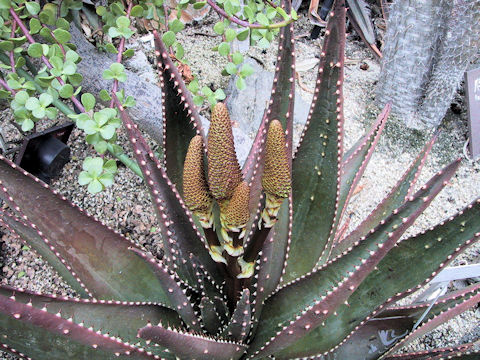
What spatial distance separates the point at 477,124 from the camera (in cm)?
238

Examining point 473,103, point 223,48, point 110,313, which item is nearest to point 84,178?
point 110,313

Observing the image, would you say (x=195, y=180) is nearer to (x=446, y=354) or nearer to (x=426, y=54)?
(x=446, y=354)

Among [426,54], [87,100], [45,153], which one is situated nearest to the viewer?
[87,100]

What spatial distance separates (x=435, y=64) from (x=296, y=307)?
5.84ft

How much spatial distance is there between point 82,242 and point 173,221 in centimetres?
23

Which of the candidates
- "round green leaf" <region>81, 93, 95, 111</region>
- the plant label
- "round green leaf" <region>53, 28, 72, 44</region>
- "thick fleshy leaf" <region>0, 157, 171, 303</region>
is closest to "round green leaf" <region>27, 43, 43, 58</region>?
"round green leaf" <region>53, 28, 72, 44</region>

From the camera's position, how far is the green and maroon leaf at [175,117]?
3.63 ft

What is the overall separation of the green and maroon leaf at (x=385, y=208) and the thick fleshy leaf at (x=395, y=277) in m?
0.19

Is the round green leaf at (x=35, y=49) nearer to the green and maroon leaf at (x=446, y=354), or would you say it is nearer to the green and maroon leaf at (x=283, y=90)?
the green and maroon leaf at (x=283, y=90)

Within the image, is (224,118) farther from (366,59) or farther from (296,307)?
(366,59)

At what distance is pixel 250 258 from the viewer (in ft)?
3.38

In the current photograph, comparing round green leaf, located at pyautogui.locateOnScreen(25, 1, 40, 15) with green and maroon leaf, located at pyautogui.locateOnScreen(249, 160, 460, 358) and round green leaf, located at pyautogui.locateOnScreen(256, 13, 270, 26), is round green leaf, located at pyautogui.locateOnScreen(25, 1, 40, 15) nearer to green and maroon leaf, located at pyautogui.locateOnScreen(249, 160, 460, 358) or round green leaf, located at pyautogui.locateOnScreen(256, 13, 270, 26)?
round green leaf, located at pyautogui.locateOnScreen(256, 13, 270, 26)

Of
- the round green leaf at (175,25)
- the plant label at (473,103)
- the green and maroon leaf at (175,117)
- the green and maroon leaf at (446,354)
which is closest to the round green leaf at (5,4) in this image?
the round green leaf at (175,25)

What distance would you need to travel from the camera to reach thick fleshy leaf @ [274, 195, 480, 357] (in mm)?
1040
